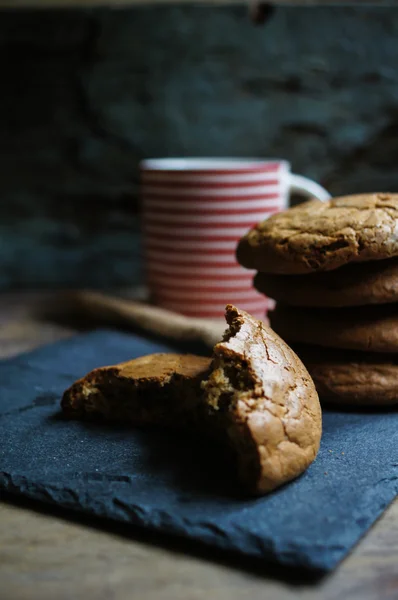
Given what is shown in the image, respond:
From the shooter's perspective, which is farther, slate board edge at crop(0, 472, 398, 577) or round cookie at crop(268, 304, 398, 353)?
round cookie at crop(268, 304, 398, 353)

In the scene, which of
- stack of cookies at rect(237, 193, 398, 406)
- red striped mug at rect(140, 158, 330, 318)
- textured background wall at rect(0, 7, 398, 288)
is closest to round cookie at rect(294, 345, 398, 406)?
A: stack of cookies at rect(237, 193, 398, 406)

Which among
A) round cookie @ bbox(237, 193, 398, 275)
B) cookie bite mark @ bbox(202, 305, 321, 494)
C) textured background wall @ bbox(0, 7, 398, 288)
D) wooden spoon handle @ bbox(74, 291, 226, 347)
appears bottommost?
wooden spoon handle @ bbox(74, 291, 226, 347)

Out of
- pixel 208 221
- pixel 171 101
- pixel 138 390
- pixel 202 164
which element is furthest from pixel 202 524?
pixel 171 101

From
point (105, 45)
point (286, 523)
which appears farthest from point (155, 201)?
point (286, 523)

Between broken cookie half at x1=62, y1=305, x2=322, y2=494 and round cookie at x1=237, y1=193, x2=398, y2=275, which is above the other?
round cookie at x1=237, y1=193, x2=398, y2=275

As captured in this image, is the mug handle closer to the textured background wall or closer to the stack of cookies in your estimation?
the textured background wall

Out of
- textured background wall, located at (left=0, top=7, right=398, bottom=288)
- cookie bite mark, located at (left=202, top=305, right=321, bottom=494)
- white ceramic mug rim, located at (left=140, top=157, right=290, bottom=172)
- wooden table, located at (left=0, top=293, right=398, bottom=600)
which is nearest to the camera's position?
wooden table, located at (left=0, top=293, right=398, bottom=600)
